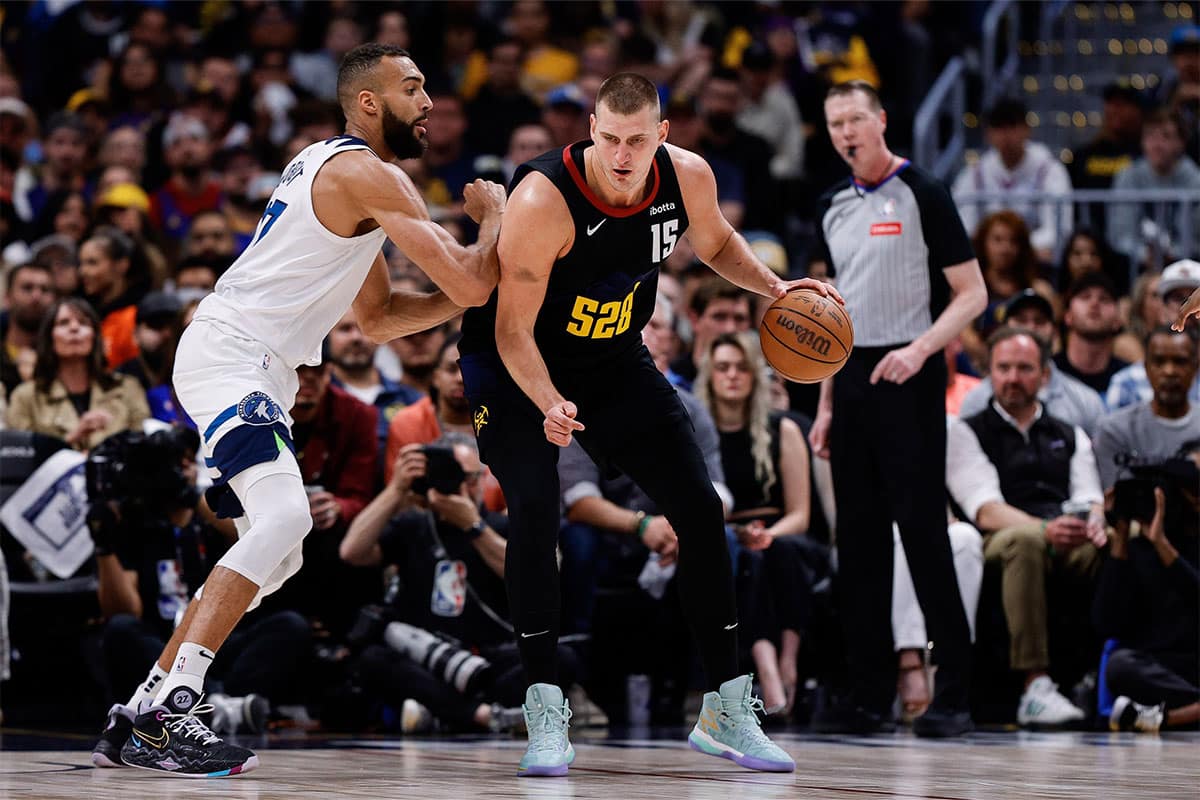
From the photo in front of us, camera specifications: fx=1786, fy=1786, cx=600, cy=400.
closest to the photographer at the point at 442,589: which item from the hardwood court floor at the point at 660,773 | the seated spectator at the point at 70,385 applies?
the hardwood court floor at the point at 660,773

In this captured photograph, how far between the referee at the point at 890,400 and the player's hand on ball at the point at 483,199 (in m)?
1.98

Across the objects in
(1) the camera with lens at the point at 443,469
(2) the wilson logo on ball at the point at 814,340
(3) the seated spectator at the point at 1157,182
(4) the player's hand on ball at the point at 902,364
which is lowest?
(1) the camera with lens at the point at 443,469

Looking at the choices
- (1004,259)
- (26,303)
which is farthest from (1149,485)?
(26,303)

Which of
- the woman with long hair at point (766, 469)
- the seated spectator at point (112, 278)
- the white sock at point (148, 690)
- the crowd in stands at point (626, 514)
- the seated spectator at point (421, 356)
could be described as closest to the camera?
the white sock at point (148, 690)

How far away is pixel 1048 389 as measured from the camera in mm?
8953

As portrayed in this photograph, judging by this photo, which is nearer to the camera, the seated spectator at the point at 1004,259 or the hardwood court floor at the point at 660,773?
the hardwood court floor at the point at 660,773

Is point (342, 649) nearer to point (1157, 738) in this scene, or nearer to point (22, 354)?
point (22, 354)

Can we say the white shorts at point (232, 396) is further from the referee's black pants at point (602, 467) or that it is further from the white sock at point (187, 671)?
the referee's black pants at point (602, 467)

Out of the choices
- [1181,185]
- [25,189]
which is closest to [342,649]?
[25,189]

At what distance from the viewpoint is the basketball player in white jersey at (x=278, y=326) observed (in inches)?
202

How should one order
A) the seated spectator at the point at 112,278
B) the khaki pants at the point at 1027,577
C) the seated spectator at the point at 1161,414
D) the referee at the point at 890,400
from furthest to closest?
the seated spectator at the point at 112,278 → the seated spectator at the point at 1161,414 → the khaki pants at the point at 1027,577 → the referee at the point at 890,400

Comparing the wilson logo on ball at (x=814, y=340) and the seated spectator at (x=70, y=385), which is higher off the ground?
the seated spectator at (x=70, y=385)

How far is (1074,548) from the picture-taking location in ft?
26.3

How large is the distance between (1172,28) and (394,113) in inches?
406
